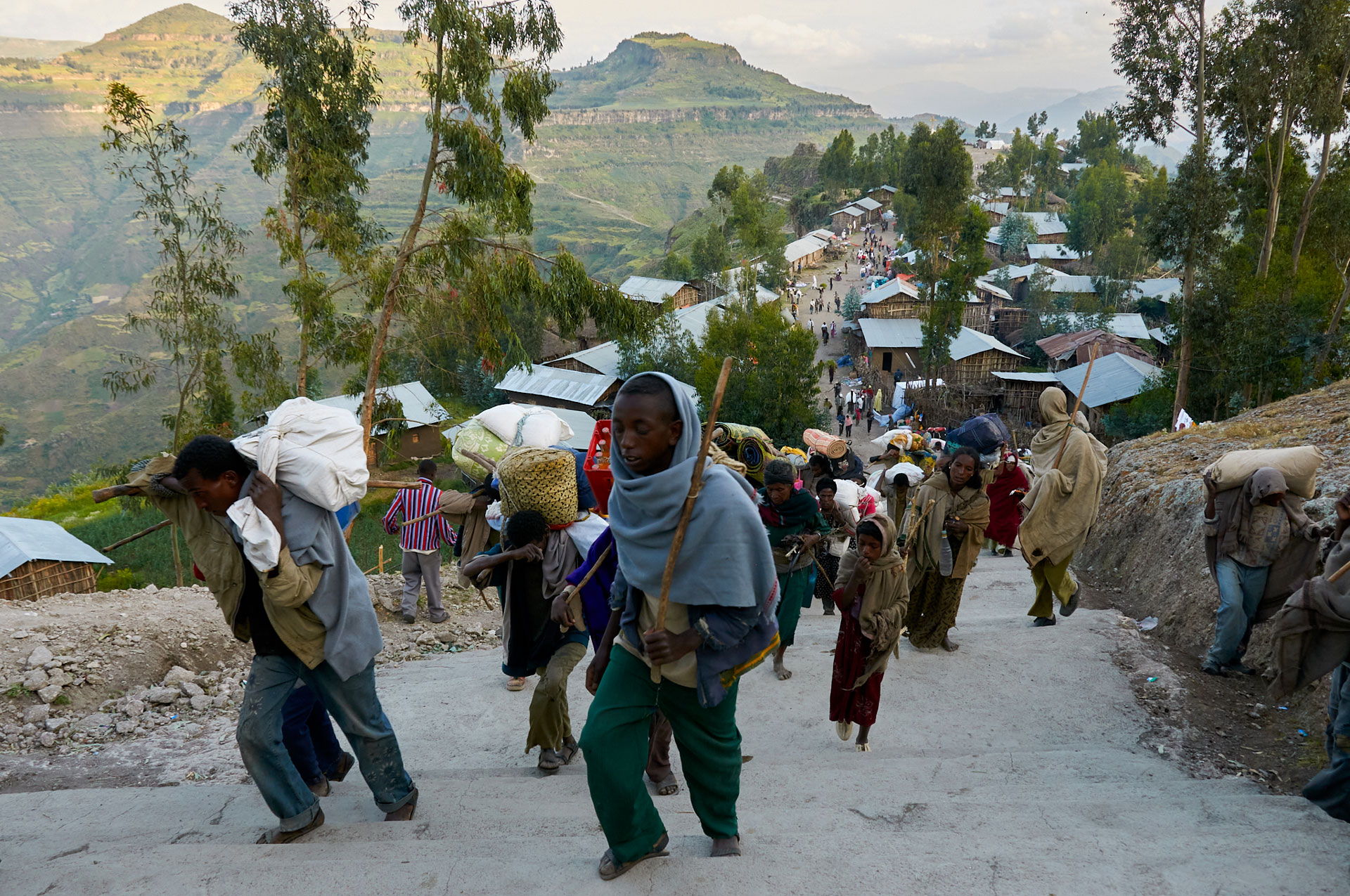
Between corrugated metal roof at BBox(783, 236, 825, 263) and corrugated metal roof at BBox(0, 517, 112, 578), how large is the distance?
5008 cm

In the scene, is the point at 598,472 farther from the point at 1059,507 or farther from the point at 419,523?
the point at 1059,507

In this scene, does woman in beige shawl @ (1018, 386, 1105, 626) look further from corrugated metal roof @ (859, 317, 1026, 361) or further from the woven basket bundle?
corrugated metal roof @ (859, 317, 1026, 361)

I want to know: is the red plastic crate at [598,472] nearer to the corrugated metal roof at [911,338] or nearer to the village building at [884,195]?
the corrugated metal roof at [911,338]

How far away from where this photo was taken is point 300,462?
3160 millimetres

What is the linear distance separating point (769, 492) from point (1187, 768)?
274 centimetres

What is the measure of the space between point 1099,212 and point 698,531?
72214mm

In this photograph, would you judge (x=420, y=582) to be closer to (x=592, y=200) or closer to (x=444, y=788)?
(x=444, y=788)

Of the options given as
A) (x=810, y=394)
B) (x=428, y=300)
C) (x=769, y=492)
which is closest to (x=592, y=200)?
(x=810, y=394)

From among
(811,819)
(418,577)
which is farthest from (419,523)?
(811,819)

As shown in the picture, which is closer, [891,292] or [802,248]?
[891,292]

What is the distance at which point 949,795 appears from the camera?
3945 millimetres

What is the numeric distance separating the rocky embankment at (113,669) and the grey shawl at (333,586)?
241 centimetres

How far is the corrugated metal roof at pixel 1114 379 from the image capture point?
102 feet

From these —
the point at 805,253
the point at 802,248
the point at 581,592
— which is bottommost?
the point at 581,592
